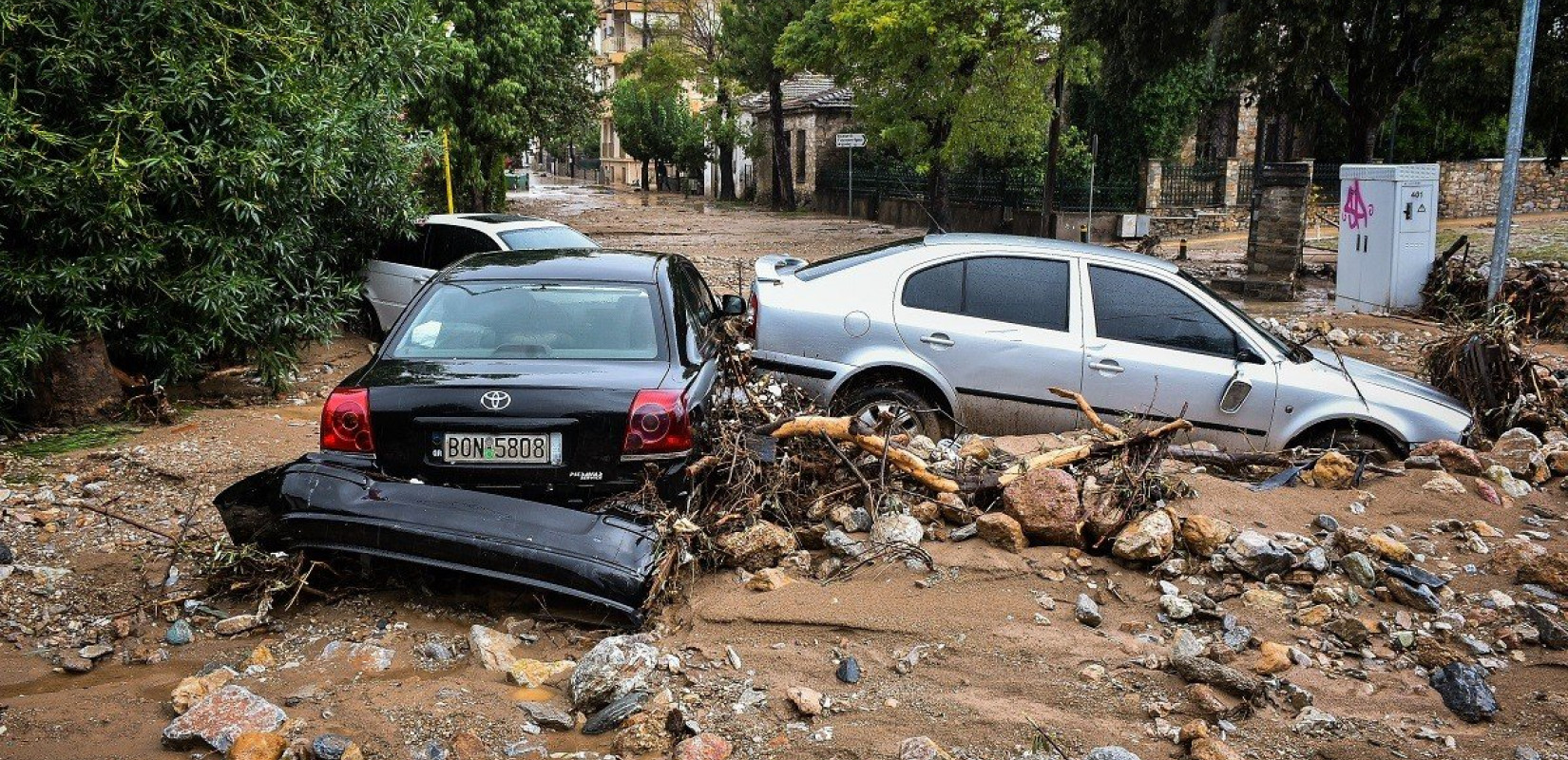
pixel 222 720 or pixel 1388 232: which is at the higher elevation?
pixel 1388 232

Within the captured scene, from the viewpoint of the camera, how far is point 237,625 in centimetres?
480

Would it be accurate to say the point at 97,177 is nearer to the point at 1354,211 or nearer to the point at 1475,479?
the point at 1475,479

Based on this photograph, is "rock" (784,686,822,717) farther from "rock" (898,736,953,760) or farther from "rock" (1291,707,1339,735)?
"rock" (1291,707,1339,735)

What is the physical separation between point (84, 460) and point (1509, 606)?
781cm

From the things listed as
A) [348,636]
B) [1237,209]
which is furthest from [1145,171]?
[348,636]

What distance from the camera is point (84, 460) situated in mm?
7465

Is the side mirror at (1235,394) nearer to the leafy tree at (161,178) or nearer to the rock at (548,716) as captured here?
the rock at (548,716)

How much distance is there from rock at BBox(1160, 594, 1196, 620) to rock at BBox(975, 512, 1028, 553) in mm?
705

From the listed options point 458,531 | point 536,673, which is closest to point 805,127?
point 458,531

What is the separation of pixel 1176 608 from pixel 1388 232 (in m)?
10.8

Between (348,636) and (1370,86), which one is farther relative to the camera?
(1370,86)

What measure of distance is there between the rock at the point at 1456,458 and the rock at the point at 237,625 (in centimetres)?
590

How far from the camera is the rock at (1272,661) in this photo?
14.6ft

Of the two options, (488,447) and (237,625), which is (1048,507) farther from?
(237,625)
